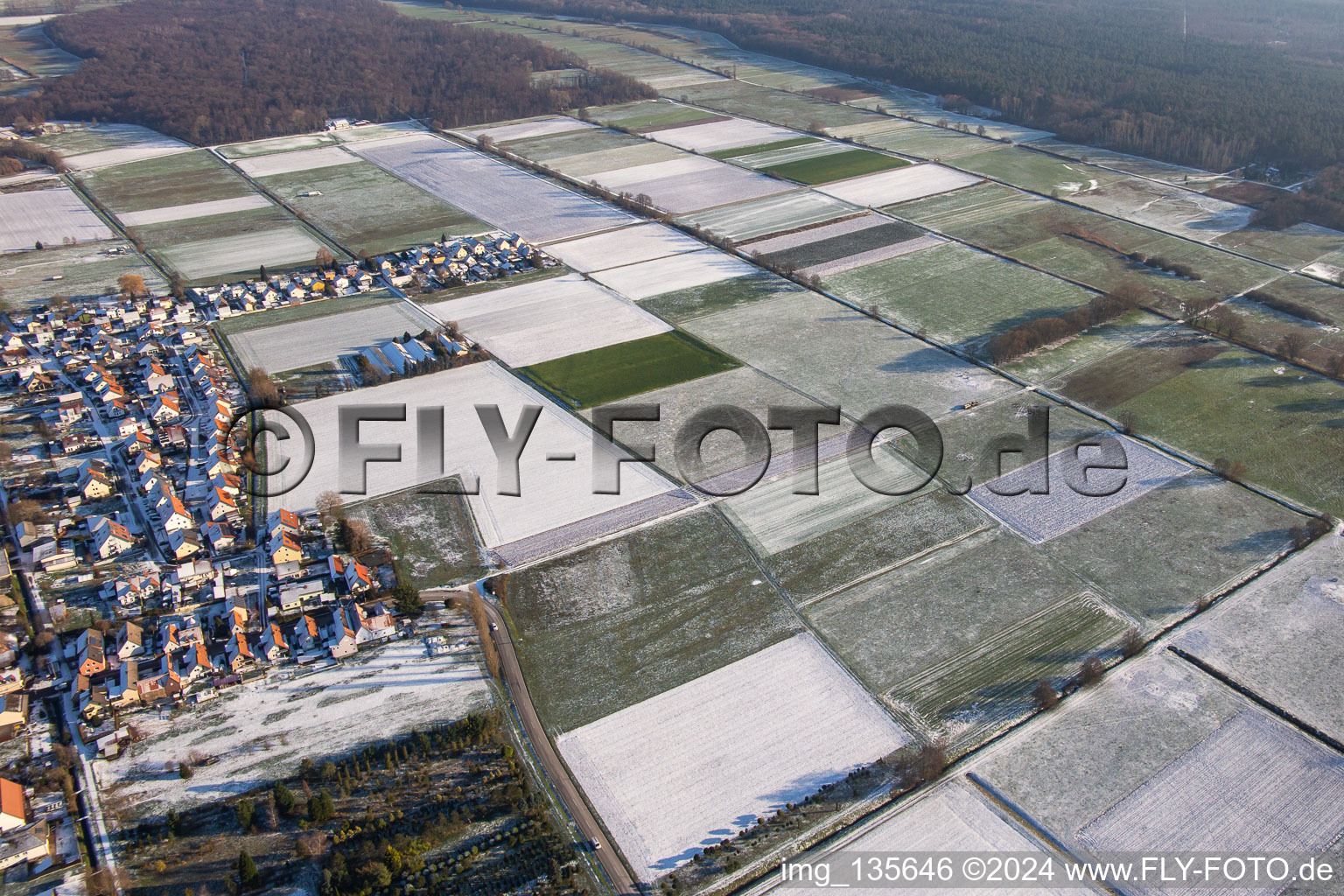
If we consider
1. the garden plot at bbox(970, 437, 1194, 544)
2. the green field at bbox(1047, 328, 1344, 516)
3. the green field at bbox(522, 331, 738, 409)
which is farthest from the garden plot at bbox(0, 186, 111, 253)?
the green field at bbox(1047, 328, 1344, 516)

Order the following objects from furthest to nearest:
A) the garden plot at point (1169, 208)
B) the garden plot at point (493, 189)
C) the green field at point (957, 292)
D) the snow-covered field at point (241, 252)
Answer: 1. the garden plot at point (493, 189)
2. the garden plot at point (1169, 208)
3. the snow-covered field at point (241, 252)
4. the green field at point (957, 292)

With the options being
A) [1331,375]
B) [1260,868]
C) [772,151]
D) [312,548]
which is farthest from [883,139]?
[1260,868]

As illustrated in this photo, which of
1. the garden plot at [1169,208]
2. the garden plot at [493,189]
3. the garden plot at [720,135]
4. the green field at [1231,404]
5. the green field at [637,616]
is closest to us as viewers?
the green field at [637,616]

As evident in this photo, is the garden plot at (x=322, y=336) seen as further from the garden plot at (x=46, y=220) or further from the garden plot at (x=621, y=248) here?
the garden plot at (x=46, y=220)

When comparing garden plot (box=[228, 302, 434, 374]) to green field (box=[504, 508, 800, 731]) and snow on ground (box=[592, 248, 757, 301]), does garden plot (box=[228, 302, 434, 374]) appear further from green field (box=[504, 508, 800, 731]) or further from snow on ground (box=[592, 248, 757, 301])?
green field (box=[504, 508, 800, 731])

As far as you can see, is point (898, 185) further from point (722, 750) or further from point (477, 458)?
point (722, 750)

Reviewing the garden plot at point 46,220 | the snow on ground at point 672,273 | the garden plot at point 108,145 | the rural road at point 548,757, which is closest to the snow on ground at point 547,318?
the snow on ground at point 672,273

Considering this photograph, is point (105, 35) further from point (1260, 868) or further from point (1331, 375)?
point (1260, 868)

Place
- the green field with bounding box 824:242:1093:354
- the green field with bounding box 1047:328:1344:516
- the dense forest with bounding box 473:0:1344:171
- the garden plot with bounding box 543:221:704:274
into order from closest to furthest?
the green field with bounding box 1047:328:1344:516
the green field with bounding box 824:242:1093:354
the garden plot with bounding box 543:221:704:274
the dense forest with bounding box 473:0:1344:171
